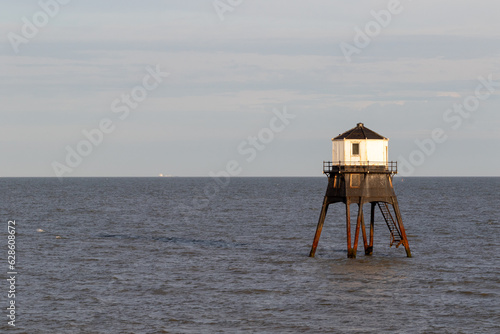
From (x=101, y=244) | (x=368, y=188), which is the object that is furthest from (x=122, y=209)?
(x=368, y=188)

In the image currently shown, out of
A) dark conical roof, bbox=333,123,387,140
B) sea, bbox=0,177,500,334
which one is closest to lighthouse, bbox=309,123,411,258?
dark conical roof, bbox=333,123,387,140

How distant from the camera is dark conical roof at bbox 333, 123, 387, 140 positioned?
4278 centimetres

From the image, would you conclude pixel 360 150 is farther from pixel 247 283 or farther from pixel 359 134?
pixel 247 283

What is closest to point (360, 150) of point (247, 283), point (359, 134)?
point (359, 134)

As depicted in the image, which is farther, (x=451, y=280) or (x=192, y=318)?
(x=451, y=280)

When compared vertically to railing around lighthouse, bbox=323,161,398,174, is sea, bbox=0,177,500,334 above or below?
below

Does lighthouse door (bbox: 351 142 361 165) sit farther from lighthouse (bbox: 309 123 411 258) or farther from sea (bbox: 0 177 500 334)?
sea (bbox: 0 177 500 334)

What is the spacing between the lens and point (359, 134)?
42.9 m

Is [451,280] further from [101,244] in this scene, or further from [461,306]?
[101,244]

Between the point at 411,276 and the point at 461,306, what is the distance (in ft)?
22.7

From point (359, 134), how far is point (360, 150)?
1.08m

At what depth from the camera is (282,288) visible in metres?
35.4

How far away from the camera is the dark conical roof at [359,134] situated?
42.8m

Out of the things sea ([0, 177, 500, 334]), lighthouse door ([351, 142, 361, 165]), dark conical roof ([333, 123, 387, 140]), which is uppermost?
dark conical roof ([333, 123, 387, 140])
